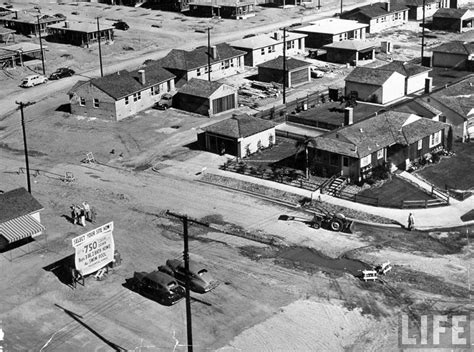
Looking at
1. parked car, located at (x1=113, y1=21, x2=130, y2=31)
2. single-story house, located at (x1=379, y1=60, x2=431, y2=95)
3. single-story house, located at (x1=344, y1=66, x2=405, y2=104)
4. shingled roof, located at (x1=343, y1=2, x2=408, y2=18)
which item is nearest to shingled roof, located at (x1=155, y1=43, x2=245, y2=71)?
single-story house, located at (x1=344, y1=66, x2=405, y2=104)

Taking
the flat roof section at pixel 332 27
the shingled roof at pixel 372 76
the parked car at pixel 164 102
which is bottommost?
the parked car at pixel 164 102

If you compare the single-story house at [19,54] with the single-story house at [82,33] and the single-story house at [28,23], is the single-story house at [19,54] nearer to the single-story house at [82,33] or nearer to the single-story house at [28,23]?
the single-story house at [82,33]

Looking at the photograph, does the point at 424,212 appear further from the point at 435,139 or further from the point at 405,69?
the point at 405,69

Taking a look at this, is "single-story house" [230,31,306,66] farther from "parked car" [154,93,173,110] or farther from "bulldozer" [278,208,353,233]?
"bulldozer" [278,208,353,233]

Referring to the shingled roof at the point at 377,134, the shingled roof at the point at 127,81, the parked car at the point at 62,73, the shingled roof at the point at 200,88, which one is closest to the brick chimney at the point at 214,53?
the shingled roof at the point at 127,81

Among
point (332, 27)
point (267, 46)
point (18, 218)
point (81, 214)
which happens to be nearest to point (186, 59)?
point (267, 46)

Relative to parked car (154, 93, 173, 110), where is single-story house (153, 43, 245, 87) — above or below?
above

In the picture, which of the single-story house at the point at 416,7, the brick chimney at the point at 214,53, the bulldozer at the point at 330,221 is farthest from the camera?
the single-story house at the point at 416,7
